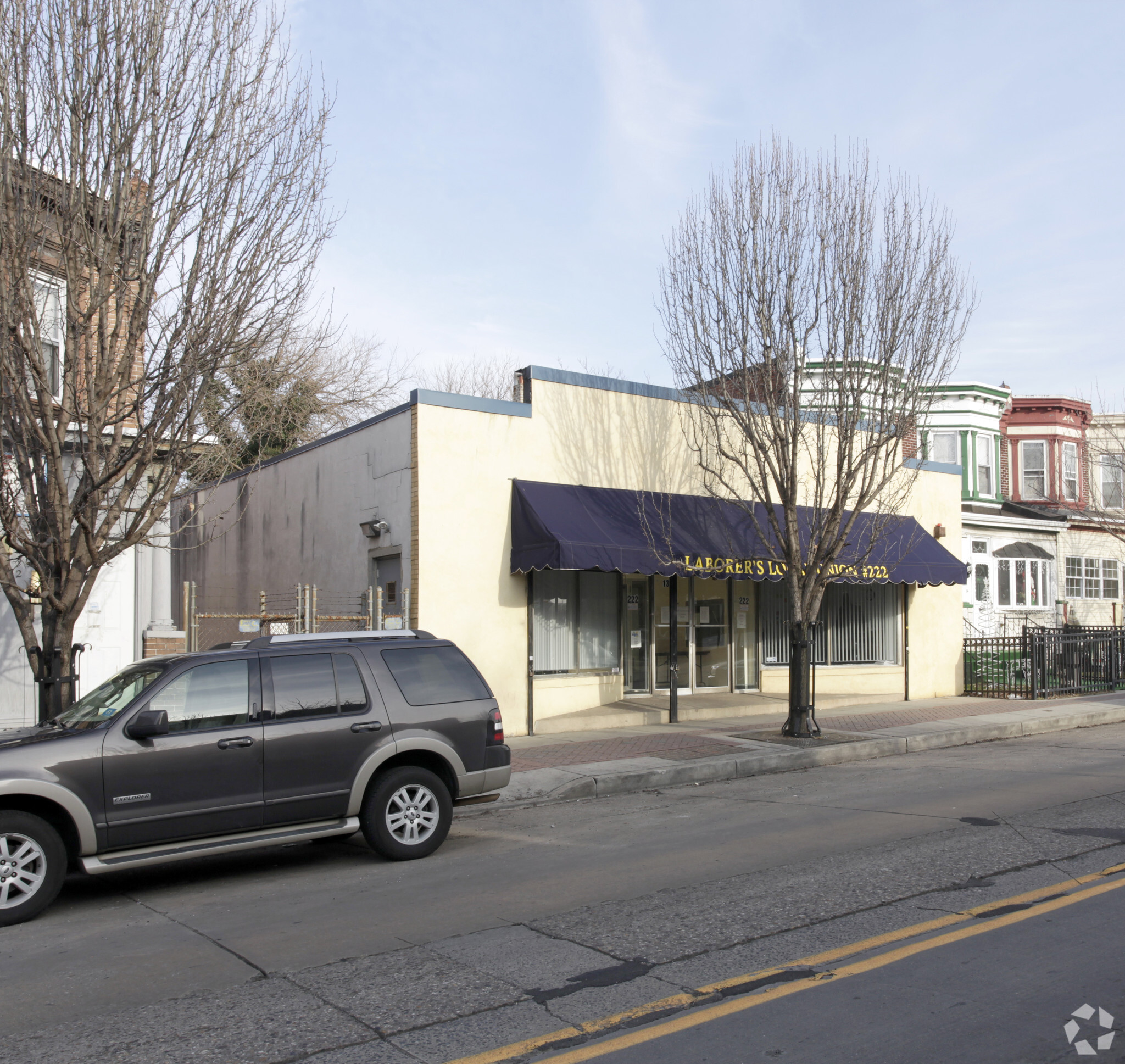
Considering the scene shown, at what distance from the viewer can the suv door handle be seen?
7645 millimetres

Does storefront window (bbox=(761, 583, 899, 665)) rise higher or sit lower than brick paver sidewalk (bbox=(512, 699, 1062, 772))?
higher

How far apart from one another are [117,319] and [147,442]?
1.17 m

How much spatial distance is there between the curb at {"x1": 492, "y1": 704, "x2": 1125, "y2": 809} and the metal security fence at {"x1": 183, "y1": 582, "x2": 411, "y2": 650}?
10.3 feet

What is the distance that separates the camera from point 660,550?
1588cm

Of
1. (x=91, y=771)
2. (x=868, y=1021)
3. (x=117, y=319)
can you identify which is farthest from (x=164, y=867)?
(x=868, y=1021)

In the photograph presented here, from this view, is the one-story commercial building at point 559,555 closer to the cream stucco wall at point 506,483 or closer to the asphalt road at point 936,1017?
the cream stucco wall at point 506,483

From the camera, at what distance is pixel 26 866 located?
684cm

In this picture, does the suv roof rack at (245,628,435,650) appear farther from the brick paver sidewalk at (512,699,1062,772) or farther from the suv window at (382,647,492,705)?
the brick paver sidewalk at (512,699,1062,772)

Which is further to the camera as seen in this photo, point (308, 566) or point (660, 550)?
point (308, 566)

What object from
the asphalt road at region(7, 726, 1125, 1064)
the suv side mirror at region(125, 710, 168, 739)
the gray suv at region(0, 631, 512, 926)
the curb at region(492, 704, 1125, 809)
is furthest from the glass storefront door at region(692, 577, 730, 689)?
the suv side mirror at region(125, 710, 168, 739)

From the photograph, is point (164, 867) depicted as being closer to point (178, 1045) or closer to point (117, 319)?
point (178, 1045)

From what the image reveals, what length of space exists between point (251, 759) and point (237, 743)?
0.53ft

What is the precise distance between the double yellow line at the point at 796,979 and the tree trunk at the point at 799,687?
26.0ft

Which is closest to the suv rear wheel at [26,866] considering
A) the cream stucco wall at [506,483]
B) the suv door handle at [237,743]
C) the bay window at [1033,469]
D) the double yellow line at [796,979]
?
the suv door handle at [237,743]
